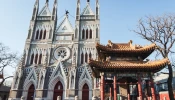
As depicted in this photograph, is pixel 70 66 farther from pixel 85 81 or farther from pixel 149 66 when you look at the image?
pixel 149 66

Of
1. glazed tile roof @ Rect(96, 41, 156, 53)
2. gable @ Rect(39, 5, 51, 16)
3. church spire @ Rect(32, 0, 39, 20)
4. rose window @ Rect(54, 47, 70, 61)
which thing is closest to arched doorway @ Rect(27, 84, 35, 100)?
rose window @ Rect(54, 47, 70, 61)

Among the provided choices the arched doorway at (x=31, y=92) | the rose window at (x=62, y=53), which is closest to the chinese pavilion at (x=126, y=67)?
the rose window at (x=62, y=53)

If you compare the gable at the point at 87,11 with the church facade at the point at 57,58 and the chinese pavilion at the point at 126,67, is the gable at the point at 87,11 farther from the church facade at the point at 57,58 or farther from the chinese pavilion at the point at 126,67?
the chinese pavilion at the point at 126,67

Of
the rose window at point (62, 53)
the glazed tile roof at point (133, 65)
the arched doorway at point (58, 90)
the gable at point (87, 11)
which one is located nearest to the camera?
the glazed tile roof at point (133, 65)

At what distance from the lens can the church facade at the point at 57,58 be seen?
76.3ft

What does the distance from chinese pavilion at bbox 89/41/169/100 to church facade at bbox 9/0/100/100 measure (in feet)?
33.8

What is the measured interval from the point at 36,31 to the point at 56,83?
1099 centimetres

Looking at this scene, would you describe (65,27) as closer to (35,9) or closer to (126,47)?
(35,9)

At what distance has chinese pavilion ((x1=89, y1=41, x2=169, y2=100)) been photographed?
9547 mm

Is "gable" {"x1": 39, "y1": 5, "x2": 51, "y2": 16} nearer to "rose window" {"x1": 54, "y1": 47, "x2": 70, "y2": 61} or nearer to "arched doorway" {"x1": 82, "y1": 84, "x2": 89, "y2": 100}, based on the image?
"rose window" {"x1": 54, "y1": 47, "x2": 70, "y2": 61}

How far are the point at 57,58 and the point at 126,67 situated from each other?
1819 cm

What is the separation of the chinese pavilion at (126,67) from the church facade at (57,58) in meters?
10.3

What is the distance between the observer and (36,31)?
28.7 m

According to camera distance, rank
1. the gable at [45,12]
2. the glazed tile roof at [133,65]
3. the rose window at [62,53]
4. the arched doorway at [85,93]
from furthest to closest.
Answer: the gable at [45,12], the rose window at [62,53], the arched doorway at [85,93], the glazed tile roof at [133,65]
